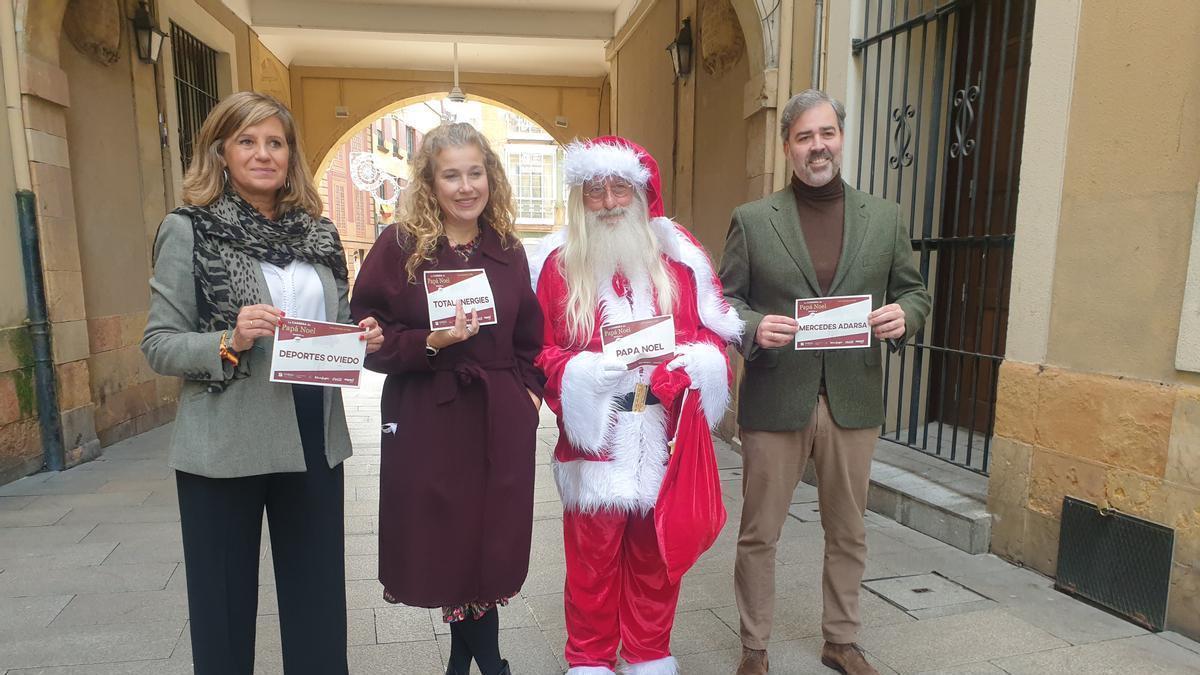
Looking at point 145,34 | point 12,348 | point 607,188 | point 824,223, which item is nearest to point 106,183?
point 145,34

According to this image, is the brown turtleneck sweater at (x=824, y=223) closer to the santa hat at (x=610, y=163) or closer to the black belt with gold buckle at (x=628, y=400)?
the santa hat at (x=610, y=163)

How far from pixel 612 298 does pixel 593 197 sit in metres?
0.35

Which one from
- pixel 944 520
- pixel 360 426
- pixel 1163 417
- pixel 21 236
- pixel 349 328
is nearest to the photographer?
pixel 349 328

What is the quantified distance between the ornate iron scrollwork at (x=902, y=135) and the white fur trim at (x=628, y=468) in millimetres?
3065

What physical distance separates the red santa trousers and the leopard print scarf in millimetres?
1225

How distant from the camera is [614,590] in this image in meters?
2.44

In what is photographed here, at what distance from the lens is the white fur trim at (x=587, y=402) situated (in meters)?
2.22

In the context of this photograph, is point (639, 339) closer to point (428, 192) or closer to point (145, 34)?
point (428, 192)

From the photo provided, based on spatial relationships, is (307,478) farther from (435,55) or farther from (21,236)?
(435,55)

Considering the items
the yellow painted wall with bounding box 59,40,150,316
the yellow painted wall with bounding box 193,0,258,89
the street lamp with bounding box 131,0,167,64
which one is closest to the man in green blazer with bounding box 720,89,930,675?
the yellow painted wall with bounding box 59,40,150,316

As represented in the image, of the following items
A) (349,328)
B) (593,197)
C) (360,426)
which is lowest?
(360,426)

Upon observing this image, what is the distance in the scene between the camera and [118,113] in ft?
21.4

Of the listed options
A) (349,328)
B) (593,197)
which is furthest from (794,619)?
(349,328)

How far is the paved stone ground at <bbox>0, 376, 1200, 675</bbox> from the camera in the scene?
8.86ft
